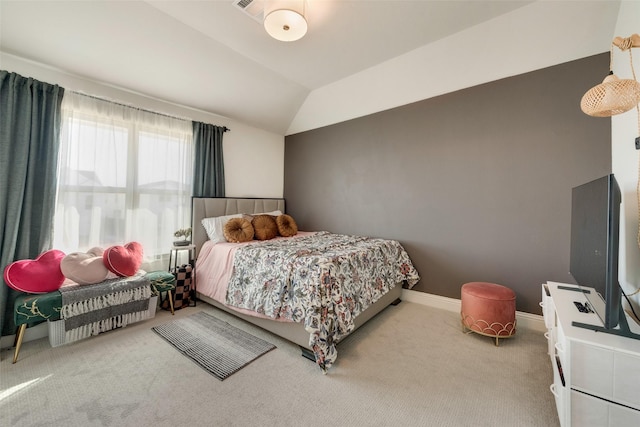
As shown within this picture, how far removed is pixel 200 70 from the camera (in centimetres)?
278

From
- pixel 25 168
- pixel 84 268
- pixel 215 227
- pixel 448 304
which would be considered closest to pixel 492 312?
pixel 448 304

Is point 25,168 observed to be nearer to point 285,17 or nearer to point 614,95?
point 285,17

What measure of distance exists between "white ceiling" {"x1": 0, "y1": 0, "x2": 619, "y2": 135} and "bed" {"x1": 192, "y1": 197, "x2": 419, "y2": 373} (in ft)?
4.93

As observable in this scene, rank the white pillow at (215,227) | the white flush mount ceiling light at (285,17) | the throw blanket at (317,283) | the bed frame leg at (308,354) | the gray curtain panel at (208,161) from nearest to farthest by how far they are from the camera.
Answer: the white flush mount ceiling light at (285,17) < the throw blanket at (317,283) < the bed frame leg at (308,354) < the white pillow at (215,227) < the gray curtain panel at (208,161)

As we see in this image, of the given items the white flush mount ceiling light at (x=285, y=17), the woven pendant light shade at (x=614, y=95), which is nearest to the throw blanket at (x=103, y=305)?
the white flush mount ceiling light at (x=285, y=17)

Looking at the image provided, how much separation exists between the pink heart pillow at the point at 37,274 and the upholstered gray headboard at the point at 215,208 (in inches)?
49.2

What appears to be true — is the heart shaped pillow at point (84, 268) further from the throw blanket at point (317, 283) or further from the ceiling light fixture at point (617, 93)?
the ceiling light fixture at point (617, 93)

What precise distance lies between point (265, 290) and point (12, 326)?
212 centimetres

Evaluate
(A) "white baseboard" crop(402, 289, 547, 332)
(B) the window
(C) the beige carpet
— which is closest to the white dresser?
(C) the beige carpet

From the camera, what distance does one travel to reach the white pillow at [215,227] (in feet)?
10.2

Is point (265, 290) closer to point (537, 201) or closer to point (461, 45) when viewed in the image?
point (537, 201)

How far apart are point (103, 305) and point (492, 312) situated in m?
3.46

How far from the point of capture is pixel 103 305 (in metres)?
2.24

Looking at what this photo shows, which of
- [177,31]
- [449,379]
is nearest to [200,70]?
[177,31]
